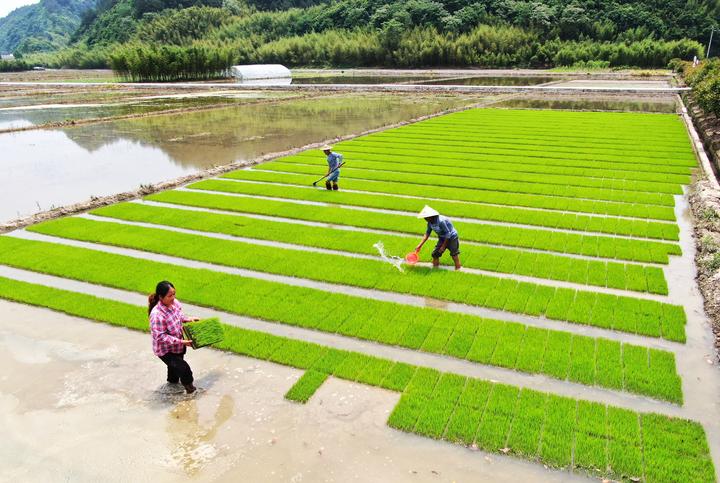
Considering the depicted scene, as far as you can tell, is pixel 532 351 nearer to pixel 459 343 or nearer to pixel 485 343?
pixel 485 343

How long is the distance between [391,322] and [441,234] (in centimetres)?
206

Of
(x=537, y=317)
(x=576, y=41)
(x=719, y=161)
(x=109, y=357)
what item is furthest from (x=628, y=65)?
(x=109, y=357)

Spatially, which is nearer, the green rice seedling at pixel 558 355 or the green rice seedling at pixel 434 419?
the green rice seedling at pixel 434 419

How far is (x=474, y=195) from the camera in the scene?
13.9 meters

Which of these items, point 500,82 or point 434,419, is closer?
point 434,419

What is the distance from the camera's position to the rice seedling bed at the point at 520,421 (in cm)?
493

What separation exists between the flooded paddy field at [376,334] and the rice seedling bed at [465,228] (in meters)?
0.06

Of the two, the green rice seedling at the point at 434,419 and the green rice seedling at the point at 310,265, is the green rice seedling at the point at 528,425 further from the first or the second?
the green rice seedling at the point at 310,265

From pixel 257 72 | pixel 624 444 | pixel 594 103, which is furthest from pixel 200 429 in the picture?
pixel 257 72

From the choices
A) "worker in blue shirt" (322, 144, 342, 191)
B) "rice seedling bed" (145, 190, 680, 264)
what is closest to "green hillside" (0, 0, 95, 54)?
"rice seedling bed" (145, 190, 680, 264)

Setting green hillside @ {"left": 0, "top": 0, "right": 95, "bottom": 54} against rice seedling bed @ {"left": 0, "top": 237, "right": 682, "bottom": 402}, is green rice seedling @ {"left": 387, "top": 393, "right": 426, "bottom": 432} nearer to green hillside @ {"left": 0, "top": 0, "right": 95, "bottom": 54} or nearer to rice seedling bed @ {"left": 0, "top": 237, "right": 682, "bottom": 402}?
rice seedling bed @ {"left": 0, "top": 237, "right": 682, "bottom": 402}

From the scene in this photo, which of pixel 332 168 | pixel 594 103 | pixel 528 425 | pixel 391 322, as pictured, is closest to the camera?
pixel 528 425

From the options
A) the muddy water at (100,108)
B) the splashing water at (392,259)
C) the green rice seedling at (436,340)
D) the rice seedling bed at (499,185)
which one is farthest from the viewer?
the muddy water at (100,108)

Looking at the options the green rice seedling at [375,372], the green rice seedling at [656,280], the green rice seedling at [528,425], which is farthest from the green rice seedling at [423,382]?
the green rice seedling at [656,280]
